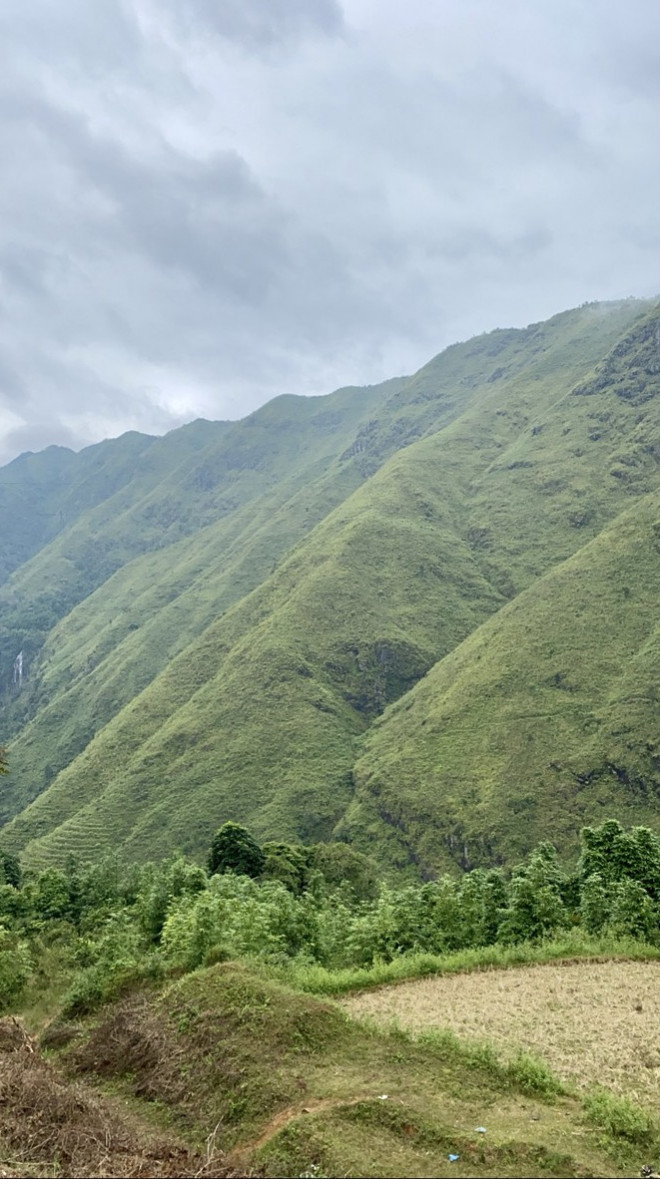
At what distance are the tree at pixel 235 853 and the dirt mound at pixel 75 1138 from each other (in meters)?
48.6

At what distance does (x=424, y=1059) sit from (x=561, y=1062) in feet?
15.6

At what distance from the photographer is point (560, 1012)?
19.4 m

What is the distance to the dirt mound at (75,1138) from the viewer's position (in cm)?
986

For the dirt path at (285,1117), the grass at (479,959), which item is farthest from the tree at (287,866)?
the dirt path at (285,1117)

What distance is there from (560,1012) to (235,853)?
151 ft

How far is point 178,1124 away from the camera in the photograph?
12.0 meters

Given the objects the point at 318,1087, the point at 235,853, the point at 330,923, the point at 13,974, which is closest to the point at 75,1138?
the point at 318,1087

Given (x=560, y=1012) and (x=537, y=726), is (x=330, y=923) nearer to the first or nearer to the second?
(x=560, y=1012)

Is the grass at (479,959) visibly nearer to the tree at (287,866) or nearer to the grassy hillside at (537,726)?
the tree at (287,866)

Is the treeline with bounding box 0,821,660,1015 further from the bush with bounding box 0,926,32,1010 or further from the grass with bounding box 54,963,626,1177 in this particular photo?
the grass with bounding box 54,963,626,1177

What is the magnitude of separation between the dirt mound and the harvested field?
22.6 ft

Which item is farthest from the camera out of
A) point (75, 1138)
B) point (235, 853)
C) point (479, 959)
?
point (235, 853)

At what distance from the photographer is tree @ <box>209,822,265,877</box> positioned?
6034cm

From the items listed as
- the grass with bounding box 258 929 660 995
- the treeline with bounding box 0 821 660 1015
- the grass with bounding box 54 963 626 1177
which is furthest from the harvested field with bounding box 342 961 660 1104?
the treeline with bounding box 0 821 660 1015
